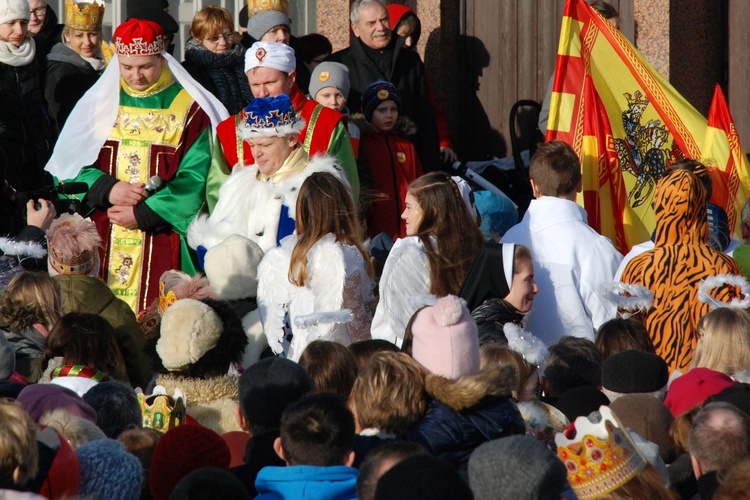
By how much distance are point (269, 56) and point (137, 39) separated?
0.77m

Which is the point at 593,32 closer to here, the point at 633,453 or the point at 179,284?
the point at 179,284

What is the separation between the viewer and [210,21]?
8.65m

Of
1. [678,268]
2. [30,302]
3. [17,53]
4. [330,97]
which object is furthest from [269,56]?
[678,268]

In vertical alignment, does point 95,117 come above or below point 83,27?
below

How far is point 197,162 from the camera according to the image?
309 inches

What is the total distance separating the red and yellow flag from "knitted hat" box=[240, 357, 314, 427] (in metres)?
Answer: 4.25

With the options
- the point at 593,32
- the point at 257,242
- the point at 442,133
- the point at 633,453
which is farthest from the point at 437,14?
the point at 633,453

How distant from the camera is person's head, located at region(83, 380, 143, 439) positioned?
4.19m

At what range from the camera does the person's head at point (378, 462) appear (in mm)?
3258

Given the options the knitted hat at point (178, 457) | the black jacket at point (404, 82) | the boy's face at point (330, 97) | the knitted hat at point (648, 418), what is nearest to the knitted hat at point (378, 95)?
the boy's face at point (330, 97)


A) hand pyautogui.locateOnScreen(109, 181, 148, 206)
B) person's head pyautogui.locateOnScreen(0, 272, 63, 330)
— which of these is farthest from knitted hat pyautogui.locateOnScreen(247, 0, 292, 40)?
person's head pyautogui.locateOnScreen(0, 272, 63, 330)

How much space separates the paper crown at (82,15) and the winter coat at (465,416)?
18.1 ft

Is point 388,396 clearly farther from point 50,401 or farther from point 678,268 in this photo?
point 678,268

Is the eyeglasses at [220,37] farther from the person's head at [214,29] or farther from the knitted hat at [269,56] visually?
the knitted hat at [269,56]
